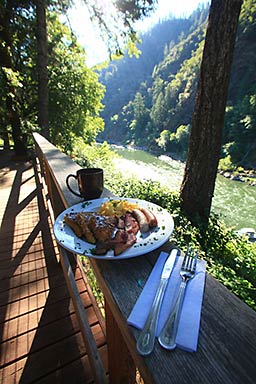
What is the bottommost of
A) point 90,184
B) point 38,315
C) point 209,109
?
point 38,315

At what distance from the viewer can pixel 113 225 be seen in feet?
2.27

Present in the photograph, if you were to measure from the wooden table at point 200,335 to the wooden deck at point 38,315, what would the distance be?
818mm

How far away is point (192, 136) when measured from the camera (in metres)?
3.32

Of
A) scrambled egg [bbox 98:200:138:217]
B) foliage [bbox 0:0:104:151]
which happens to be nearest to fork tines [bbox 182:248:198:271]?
scrambled egg [bbox 98:200:138:217]

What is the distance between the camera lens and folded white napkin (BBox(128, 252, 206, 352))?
37 centimetres

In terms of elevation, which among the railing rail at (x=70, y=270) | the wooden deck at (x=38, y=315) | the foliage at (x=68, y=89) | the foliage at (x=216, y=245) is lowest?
the foliage at (x=216, y=245)

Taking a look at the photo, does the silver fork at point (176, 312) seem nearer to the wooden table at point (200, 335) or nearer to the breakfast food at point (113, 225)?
the wooden table at point (200, 335)

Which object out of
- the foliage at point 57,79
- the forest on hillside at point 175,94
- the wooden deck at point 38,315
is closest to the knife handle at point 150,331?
the wooden deck at point 38,315

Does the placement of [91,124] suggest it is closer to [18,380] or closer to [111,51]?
[111,51]

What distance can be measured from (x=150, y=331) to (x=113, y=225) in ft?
1.18

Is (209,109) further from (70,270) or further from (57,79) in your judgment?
(57,79)

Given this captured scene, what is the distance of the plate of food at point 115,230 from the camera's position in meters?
0.58

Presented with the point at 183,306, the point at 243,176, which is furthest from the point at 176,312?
the point at 243,176

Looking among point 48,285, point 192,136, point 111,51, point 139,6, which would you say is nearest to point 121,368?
point 48,285
